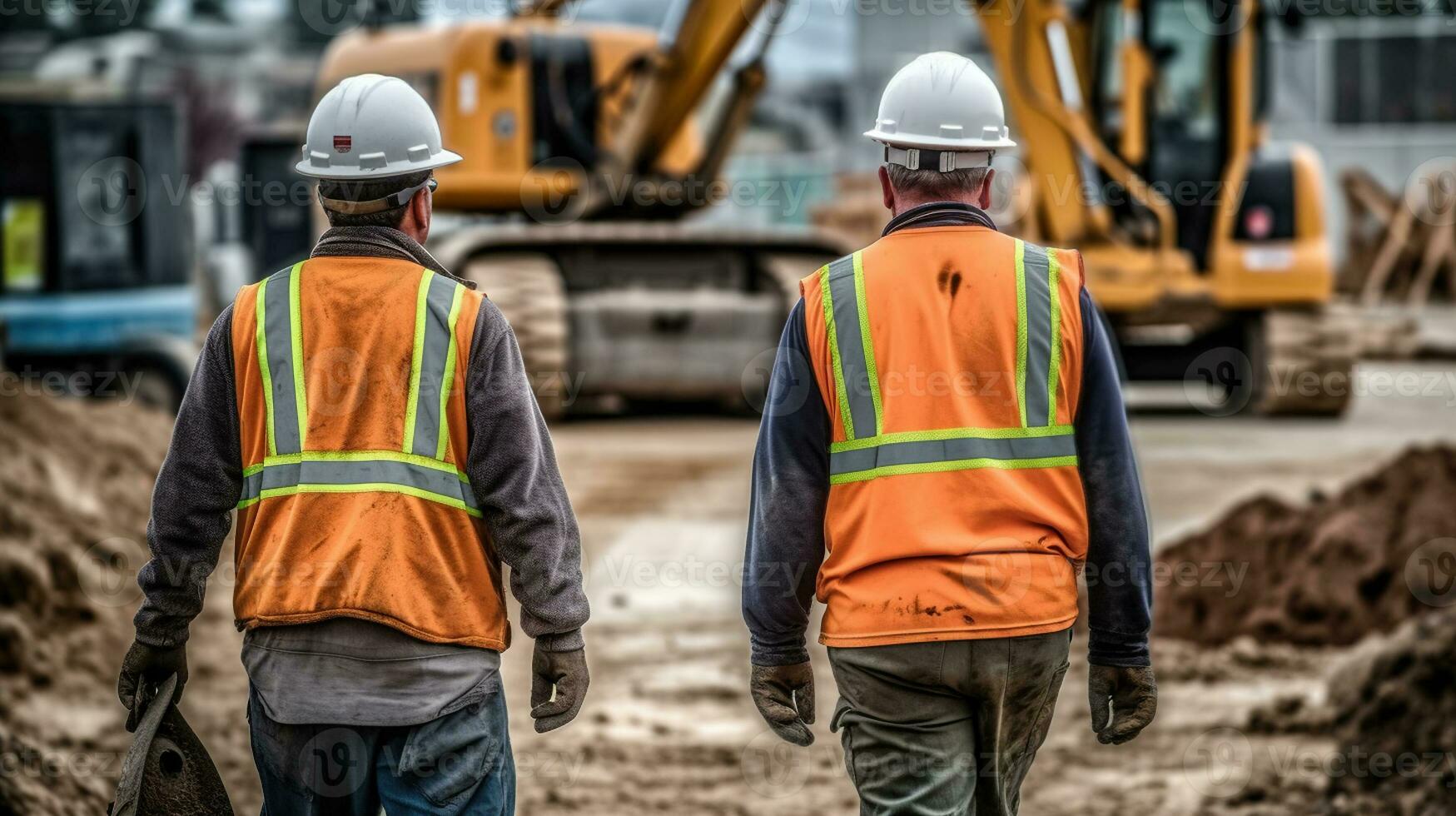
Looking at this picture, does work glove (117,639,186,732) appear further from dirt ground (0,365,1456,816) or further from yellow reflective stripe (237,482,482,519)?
dirt ground (0,365,1456,816)

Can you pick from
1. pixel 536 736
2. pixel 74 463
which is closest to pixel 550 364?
pixel 74 463

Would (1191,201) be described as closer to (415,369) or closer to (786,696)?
(786,696)

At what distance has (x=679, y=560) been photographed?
917 centimetres

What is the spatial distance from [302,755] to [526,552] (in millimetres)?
519

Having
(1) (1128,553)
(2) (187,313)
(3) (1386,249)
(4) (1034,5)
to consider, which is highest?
(4) (1034,5)

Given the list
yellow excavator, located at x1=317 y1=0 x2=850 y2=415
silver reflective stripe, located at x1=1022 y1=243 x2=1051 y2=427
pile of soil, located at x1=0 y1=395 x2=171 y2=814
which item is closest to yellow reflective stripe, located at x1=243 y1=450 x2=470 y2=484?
silver reflective stripe, located at x1=1022 y1=243 x2=1051 y2=427

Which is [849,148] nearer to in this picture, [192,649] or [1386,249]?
[1386,249]

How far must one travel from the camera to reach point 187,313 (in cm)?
1286

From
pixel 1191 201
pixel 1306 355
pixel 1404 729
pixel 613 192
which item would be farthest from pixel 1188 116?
pixel 1404 729

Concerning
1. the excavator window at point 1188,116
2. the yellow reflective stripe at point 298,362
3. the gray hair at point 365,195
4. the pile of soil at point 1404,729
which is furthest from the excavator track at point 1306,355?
the yellow reflective stripe at point 298,362

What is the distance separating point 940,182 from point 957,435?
50 cm

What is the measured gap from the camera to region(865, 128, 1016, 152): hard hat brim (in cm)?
339

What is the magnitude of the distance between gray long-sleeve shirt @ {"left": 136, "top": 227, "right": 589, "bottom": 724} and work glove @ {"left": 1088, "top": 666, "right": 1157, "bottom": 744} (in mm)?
1004

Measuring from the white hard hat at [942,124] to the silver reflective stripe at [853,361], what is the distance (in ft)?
0.93
